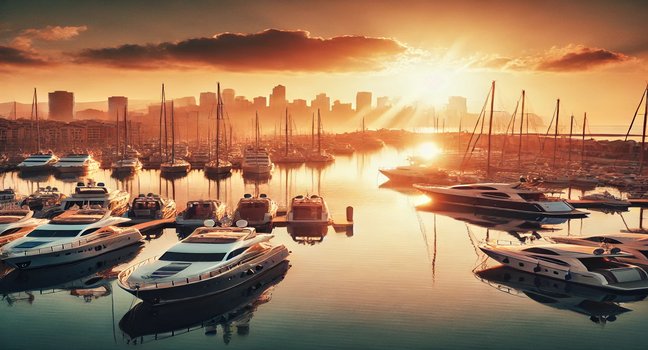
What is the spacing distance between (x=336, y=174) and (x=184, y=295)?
7336 centimetres

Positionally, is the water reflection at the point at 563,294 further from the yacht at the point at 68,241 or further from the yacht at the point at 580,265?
the yacht at the point at 68,241

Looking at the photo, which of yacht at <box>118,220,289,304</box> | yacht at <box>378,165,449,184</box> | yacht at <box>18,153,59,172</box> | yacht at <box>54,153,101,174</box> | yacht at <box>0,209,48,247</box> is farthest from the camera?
yacht at <box>18,153,59,172</box>

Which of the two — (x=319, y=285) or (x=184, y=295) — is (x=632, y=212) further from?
(x=184, y=295)

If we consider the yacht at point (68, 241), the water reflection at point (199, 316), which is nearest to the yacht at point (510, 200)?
the water reflection at point (199, 316)

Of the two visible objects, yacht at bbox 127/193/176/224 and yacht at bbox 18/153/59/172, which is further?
yacht at bbox 18/153/59/172

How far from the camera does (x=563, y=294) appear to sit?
85.5ft

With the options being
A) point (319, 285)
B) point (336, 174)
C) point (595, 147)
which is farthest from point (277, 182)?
point (595, 147)

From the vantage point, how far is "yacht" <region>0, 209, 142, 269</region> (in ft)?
94.1

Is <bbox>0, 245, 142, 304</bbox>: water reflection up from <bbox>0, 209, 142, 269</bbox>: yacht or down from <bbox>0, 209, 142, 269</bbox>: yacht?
down

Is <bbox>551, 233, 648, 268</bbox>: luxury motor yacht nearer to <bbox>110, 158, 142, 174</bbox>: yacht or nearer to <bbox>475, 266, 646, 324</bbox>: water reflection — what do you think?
<bbox>475, 266, 646, 324</bbox>: water reflection

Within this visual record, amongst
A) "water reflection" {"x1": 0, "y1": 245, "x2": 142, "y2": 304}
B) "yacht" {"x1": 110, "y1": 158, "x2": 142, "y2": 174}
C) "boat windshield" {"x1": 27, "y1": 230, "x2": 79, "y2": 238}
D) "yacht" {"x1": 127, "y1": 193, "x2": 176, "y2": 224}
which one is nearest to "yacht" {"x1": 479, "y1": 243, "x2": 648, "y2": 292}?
"water reflection" {"x1": 0, "y1": 245, "x2": 142, "y2": 304}

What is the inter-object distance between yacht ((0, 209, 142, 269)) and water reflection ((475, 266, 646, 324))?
23773mm

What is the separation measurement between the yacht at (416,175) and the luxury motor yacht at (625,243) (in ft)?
146

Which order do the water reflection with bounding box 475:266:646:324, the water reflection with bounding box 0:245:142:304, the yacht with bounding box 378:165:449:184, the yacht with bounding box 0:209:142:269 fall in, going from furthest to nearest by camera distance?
the yacht with bounding box 378:165:449:184
the yacht with bounding box 0:209:142:269
the water reflection with bounding box 0:245:142:304
the water reflection with bounding box 475:266:646:324
